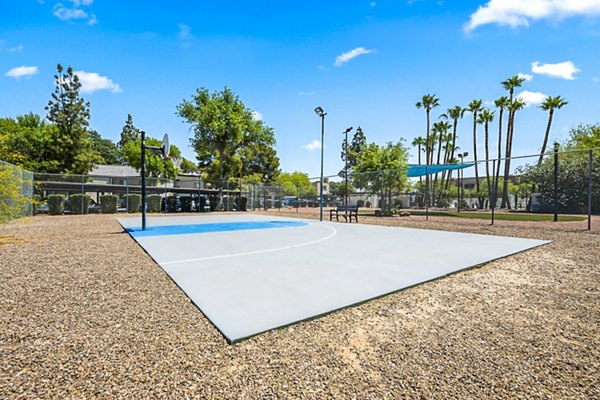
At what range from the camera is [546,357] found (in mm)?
2137

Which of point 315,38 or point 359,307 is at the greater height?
point 315,38

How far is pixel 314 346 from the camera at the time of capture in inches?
89.6

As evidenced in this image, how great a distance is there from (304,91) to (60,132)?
82.1 feet

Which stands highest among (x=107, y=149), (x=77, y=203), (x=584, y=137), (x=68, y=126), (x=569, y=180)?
(x=107, y=149)

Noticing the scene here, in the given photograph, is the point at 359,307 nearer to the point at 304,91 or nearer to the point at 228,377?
the point at 228,377

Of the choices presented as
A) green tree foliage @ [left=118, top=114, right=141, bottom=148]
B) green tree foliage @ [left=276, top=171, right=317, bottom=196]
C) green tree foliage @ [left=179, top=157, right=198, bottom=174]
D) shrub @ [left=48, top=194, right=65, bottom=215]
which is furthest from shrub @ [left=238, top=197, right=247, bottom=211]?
green tree foliage @ [left=118, top=114, right=141, bottom=148]

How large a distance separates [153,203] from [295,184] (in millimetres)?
33619

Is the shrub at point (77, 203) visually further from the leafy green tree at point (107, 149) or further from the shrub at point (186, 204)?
the leafy green tree at point (107, 149)

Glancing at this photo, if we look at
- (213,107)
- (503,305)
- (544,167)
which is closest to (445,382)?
(503,305)

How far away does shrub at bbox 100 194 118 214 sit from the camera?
61.2 ft

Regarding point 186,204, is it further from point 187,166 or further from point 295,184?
point 187,166

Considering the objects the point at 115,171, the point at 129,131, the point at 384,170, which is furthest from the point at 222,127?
the point at 129,131

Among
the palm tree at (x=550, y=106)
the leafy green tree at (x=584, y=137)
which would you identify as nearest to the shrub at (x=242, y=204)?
the palm tree at (x=550, y=106)

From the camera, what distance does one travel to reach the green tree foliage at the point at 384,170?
1884 cm
